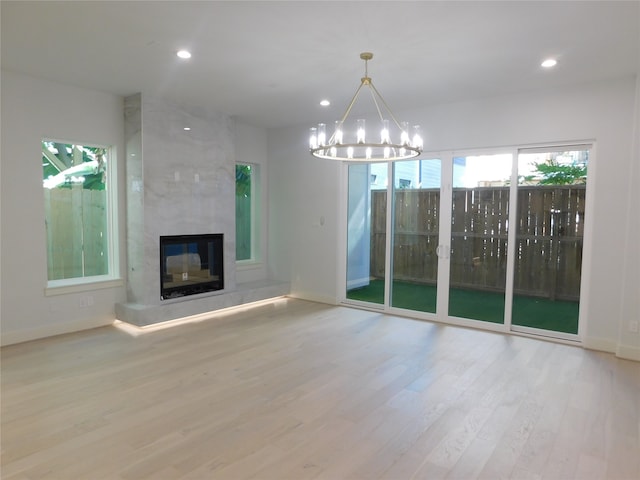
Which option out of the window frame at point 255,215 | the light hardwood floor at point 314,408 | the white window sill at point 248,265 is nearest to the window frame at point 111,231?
the light hardwood floor at point 314,408

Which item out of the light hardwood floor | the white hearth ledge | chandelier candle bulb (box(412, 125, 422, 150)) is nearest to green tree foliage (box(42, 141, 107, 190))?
the white hearth ledge

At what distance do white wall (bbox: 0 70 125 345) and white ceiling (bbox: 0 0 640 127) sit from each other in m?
0.25

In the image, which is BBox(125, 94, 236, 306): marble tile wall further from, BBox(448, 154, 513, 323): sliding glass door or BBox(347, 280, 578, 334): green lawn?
BBox(448, 154, 513, 323): sliding glass door

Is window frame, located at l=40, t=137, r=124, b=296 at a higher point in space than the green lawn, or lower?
higher

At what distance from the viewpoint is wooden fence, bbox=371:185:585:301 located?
4875mm

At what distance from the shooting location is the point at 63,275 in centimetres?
513

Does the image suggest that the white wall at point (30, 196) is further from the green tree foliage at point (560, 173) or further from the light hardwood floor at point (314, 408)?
the green tree foliage at point (560, 173)

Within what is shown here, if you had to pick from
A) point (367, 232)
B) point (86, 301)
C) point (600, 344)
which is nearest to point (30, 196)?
point (86, 301)

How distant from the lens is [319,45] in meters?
3.61

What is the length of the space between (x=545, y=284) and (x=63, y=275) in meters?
5.89

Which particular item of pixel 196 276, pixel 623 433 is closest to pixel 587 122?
pixel 623 433

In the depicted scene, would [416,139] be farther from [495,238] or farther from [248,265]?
[248,265]

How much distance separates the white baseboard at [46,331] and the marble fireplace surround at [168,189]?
12.5 inches

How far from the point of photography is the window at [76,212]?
196 inches
